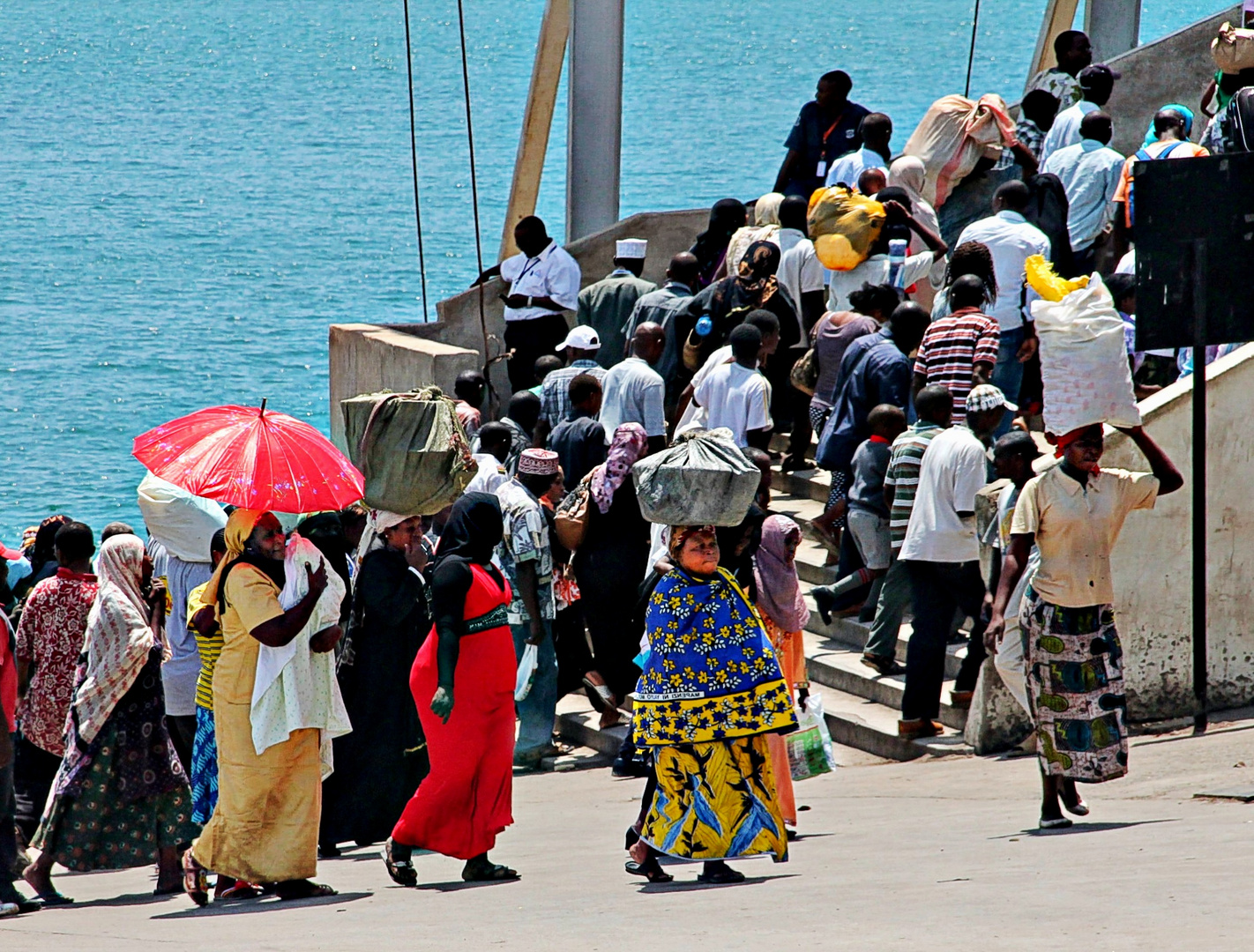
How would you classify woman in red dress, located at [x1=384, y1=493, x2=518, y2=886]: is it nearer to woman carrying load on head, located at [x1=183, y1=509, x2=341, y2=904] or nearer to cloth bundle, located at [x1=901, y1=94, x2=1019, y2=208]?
woman carrying load on head, located at [x1=183, y1=509, x2=341, y2=904]

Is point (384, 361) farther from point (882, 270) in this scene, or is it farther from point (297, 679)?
point (297, 679)

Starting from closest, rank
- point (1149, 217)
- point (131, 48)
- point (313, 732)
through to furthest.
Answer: point (313, 732) → point (1149, 217) → point (131, 48)

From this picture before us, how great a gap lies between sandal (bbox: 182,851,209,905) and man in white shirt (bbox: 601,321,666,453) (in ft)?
15.8

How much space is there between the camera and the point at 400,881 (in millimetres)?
8102

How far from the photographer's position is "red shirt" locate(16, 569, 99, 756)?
28.9 feet

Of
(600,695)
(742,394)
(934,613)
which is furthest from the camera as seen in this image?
(742,394)

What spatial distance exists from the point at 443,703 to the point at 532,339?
7490mm

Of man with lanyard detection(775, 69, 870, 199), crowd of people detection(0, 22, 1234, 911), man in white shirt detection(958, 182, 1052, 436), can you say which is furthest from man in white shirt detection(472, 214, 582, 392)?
man in white shirt detection(958, 182, 1052, 436)

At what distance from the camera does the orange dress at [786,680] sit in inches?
337

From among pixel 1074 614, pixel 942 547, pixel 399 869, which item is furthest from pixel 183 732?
pixel 1074 614

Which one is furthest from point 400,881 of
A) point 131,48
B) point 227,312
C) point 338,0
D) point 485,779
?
point 338,0

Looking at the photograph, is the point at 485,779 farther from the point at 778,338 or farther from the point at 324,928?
the point at 778,338

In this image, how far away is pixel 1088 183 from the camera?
14.0 meters

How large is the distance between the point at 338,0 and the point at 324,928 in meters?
155
